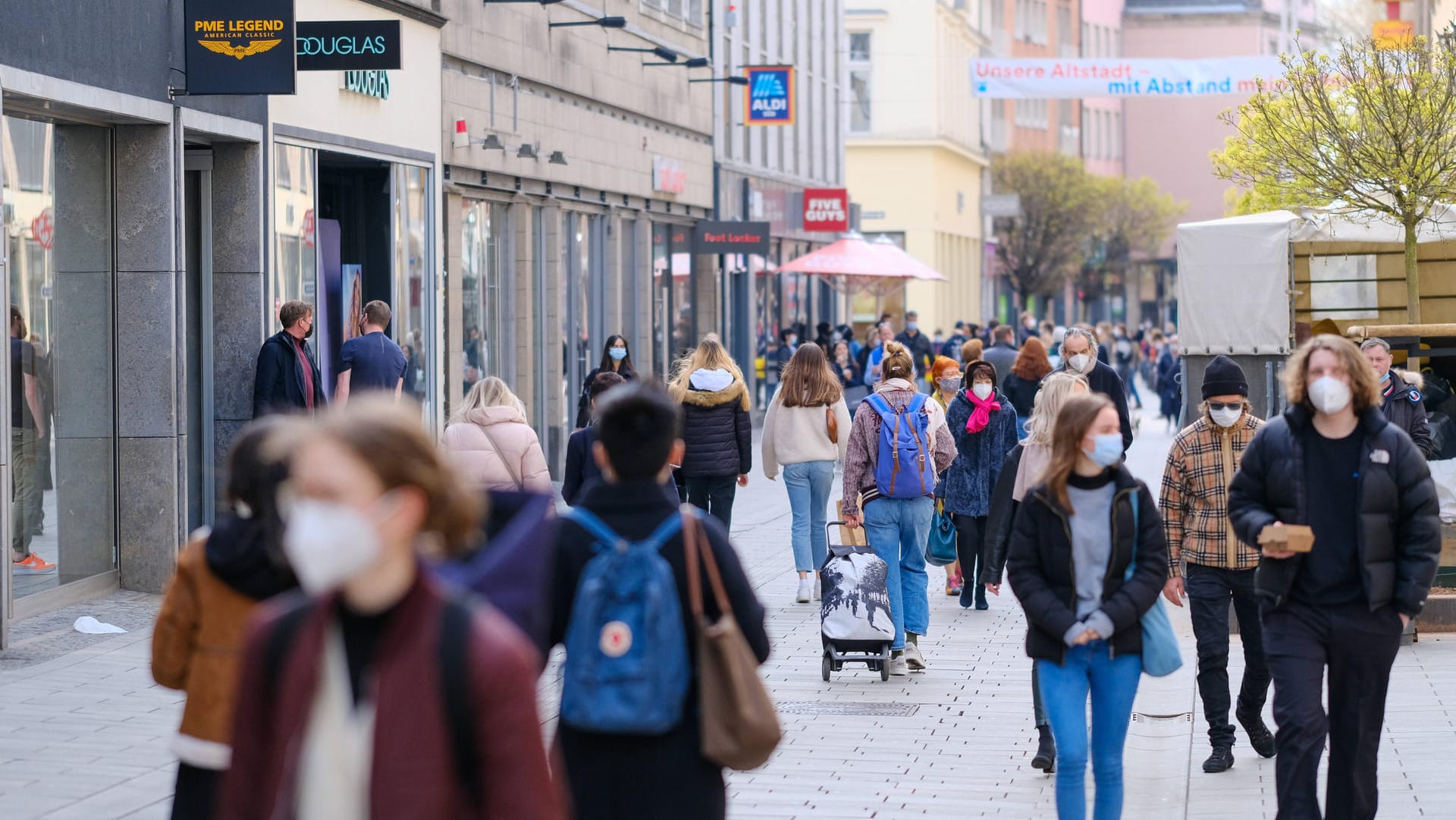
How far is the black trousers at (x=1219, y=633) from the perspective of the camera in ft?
27.5

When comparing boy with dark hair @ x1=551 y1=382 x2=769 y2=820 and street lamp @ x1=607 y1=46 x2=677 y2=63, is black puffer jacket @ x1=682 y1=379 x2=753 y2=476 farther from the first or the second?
street lamp @ x1=607 y1=46 x2=677 y2=63

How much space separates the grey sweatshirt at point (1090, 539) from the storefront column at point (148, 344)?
26.0 ft

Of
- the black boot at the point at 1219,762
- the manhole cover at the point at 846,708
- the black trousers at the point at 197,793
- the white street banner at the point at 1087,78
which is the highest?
the white street banner at the point at 1087,78

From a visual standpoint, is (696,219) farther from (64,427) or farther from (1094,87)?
(64,427)

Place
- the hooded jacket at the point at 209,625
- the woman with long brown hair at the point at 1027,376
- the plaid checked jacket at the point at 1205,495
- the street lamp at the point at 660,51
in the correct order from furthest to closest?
the street lamp at the point at 660,51 < the woman with long brown hair at the point at 1027,376 < the plaid checked jacket at the point at 1205,495 < the hooded jacket at the point at 209,625

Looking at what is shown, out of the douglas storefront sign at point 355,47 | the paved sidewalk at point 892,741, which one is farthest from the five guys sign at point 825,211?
the paved sidewalk at point 892,741

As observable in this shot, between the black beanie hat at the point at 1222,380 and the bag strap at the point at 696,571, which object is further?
the black beanie hat at the point at 1222,380

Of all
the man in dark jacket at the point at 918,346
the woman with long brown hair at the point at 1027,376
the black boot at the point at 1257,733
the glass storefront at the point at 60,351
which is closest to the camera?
the black boot at the point at 1257,733

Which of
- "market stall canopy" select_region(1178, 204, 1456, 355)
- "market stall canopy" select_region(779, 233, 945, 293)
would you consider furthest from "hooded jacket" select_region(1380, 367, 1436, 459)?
"market stall canopy" select_region(779, 233, 945, 293)

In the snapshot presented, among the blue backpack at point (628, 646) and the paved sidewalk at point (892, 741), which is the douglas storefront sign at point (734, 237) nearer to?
the paved sidewalk at point (892, 741)

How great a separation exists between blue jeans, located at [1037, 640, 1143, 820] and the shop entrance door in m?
9.19

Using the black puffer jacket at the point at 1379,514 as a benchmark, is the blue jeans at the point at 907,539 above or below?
below

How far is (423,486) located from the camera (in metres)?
3.00

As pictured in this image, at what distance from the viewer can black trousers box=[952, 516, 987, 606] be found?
13570 mm
